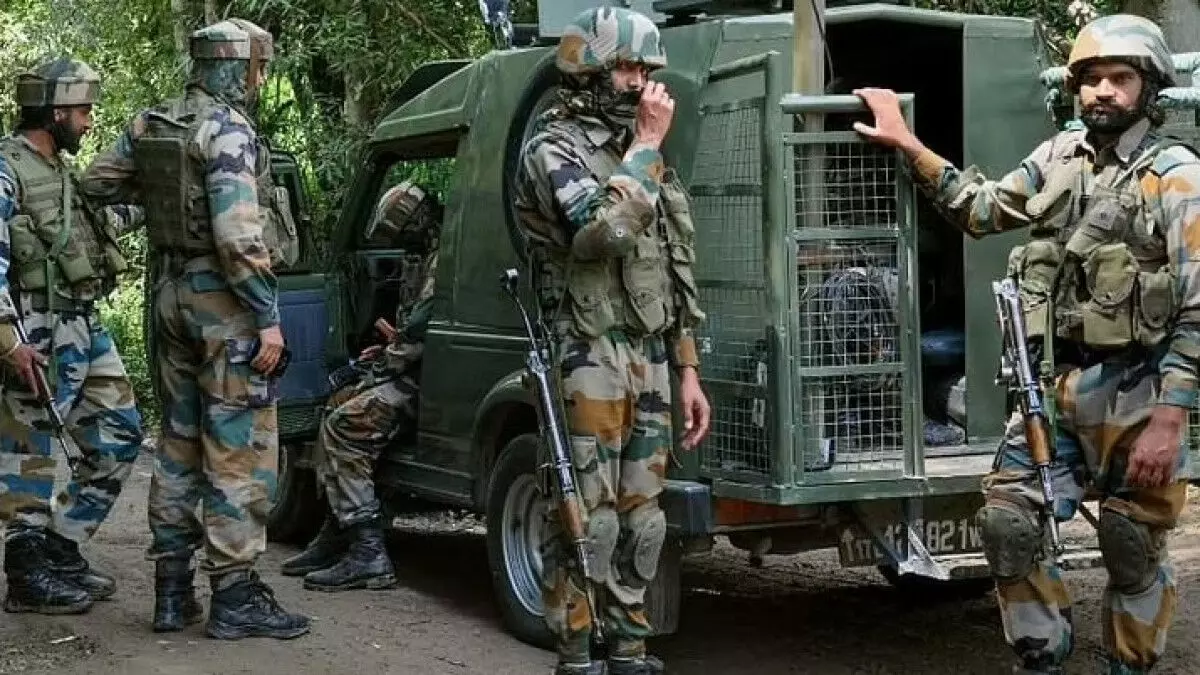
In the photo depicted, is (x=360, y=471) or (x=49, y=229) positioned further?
(x=360, y=471)

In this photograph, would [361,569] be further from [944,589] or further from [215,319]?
[944,589]

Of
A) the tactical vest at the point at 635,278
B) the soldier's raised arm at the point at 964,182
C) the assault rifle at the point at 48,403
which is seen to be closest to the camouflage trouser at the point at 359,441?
the assault rifle at the point at 48,403

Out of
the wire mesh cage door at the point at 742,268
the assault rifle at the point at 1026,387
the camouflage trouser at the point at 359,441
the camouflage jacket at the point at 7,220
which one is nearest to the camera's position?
the assault rifle at the point at 1026,387

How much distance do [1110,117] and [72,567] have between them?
3.97 m

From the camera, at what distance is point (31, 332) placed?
247 inches

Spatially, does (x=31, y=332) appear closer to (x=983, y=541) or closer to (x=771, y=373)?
(x=771, y=373)

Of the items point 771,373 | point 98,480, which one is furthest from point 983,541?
point 98,480

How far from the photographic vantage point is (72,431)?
648cm

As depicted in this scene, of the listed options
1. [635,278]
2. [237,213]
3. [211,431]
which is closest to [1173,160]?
[635,278]

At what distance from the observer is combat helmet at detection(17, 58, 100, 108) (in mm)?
6312

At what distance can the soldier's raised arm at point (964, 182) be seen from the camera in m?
5.20

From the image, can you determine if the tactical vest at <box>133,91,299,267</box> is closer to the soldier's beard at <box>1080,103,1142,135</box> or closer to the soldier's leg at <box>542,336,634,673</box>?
the soldier's leg at <box>542,336,634,673</box>

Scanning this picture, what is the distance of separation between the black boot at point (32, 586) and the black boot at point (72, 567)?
80 millimetres

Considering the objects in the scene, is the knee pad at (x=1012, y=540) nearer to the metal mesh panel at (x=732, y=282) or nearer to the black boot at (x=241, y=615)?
the metal mesh panel at (x=732, y=282)
